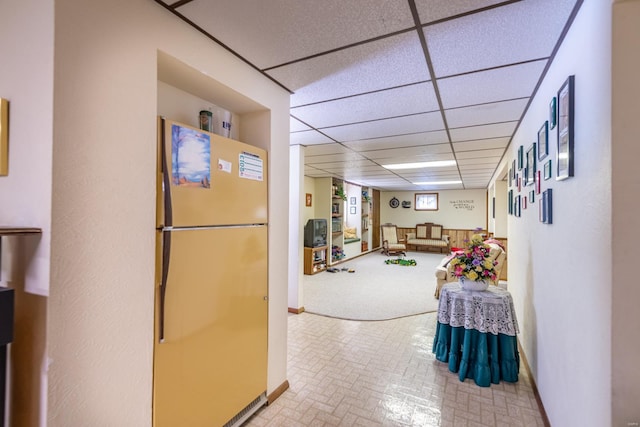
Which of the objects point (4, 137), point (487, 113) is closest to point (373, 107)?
point (487, 113)

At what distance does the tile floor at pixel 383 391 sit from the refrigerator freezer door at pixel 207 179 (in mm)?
1361

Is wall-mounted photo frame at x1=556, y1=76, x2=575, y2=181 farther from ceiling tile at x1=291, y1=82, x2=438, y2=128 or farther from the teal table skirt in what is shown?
the teal table skirt

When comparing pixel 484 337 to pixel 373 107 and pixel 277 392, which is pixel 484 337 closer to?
pixel 277 392

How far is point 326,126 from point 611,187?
7.62 ft

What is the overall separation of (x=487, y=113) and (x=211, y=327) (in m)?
2.70

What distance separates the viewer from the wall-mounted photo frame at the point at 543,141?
71.9 inches

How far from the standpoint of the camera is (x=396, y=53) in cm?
163

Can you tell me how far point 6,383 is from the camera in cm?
108

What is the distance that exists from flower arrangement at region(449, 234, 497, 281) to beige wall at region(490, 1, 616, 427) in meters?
0.47

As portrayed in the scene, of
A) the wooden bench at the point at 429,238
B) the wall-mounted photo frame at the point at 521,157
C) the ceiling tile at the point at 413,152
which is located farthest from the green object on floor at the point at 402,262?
the wall-mounted photo frame at the point at 521,157

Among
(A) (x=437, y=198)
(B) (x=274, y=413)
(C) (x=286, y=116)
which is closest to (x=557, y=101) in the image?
(C) (x=286, y=116)

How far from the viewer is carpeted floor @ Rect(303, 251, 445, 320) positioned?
414 centimetres

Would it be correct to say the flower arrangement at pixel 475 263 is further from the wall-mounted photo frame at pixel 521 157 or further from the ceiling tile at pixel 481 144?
the ceiling tile at pixel 481 144
